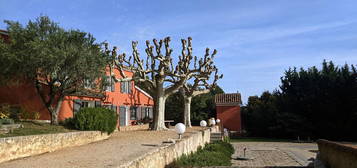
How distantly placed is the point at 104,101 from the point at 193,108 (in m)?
17.6

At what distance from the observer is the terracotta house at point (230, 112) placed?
121ft

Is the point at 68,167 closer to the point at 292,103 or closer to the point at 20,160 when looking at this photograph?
the point at 20,160

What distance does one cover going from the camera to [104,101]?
2386cm

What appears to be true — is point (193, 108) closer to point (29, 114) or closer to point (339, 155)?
point (29, 114)

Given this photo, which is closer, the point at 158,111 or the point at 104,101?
the point at 158,111

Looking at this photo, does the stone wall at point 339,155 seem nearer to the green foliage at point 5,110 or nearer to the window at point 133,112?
the green foliage at point 5,110

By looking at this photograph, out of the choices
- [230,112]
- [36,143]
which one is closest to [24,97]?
[36,143]

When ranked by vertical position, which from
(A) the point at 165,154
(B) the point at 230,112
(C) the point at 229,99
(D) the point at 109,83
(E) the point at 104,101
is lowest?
(A) the point at 165,154

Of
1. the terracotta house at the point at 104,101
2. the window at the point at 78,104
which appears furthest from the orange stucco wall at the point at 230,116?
the window at the point at 78,104

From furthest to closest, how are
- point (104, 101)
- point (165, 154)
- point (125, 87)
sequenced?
point (125, 87), point (104, 101), point (165, 154)

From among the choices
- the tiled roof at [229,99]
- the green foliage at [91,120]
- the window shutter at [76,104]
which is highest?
the tiled roof at [229,99]

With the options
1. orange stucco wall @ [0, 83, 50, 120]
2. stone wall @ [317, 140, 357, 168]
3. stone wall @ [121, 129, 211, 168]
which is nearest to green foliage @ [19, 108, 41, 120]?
orange stucco wall @ [0, 83, 50, 120]

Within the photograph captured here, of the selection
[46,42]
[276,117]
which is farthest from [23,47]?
[276,117]

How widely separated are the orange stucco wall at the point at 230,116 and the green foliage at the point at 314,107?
2185 mm
